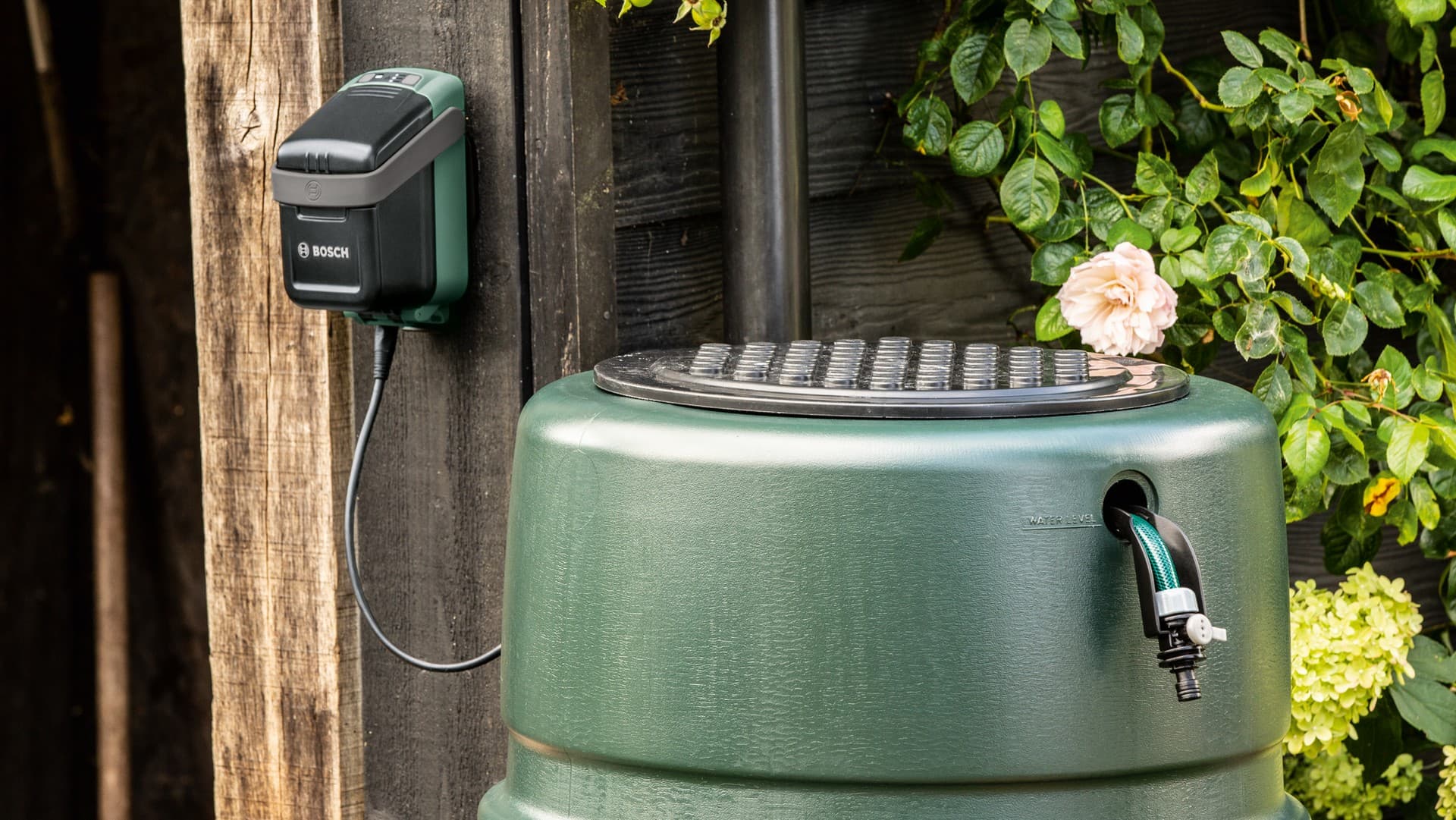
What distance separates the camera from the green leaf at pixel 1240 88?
4.27 ft

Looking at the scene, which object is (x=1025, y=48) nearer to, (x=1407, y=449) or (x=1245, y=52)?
Result: (x=1245, y=52)

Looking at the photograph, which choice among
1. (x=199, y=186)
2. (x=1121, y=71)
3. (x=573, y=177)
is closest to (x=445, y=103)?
(x=573, y=177)

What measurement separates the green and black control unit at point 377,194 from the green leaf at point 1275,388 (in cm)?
73

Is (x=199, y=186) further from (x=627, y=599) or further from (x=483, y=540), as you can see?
(x=627, y=599)

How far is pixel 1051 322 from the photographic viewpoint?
131 centimetres

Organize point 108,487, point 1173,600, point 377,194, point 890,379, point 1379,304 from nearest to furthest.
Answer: point 1173,600 < point 890,379 < point 377,194 < point 1379,304 < point 108,487

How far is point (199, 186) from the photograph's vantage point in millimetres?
1326

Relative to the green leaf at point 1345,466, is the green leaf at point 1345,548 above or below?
below

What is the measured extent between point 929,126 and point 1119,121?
202 mm

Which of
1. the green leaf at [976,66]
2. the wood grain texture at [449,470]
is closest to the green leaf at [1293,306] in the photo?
the green leaf at [976,66]

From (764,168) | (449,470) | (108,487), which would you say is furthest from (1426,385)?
(108,487)

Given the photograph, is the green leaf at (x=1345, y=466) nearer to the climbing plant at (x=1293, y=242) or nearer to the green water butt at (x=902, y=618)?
the climbing plant at (x=1293, y=242)

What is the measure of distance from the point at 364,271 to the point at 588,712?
0.41m

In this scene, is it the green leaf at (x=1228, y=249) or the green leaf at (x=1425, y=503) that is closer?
the green leaf at (x=1228, y=249)
